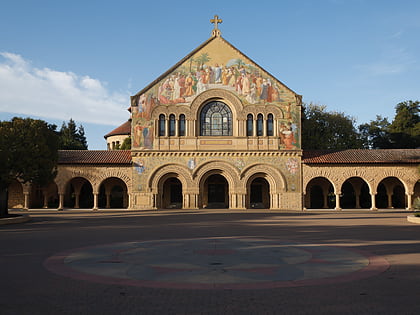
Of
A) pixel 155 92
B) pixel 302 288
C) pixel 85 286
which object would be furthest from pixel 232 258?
pixel 155 92

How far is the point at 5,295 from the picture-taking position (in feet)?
23.3

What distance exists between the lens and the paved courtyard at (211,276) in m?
6.47

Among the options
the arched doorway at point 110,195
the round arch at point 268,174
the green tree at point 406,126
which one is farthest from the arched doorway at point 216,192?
the green tree at point 406,126

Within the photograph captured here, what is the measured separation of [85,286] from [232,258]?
13.3 feet

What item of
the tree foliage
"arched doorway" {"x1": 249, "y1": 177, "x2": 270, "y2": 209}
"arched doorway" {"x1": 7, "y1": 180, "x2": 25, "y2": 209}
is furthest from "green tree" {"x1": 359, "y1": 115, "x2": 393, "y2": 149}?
"arched doorway" {"x1": 7, "y1": 180, "x2": 25, "y2": 209}

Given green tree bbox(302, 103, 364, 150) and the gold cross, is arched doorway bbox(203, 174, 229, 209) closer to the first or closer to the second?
the gold cross

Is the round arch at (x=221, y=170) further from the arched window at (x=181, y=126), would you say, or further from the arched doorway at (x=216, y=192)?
the arched window at (x=181, y=126)

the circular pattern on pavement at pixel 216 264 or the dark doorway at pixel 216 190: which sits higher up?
the dark doorway at pixel 216 190

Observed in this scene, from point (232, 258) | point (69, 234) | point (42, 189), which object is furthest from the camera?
point (42, 189)

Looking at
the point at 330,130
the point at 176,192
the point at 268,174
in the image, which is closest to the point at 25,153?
the point at 176,192

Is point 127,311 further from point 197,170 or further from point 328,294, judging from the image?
point 197,170

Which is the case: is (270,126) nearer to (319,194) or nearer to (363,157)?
(363,157)

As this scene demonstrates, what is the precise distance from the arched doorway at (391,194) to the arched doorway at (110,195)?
2559 cm

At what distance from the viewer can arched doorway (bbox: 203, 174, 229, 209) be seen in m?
38.2
